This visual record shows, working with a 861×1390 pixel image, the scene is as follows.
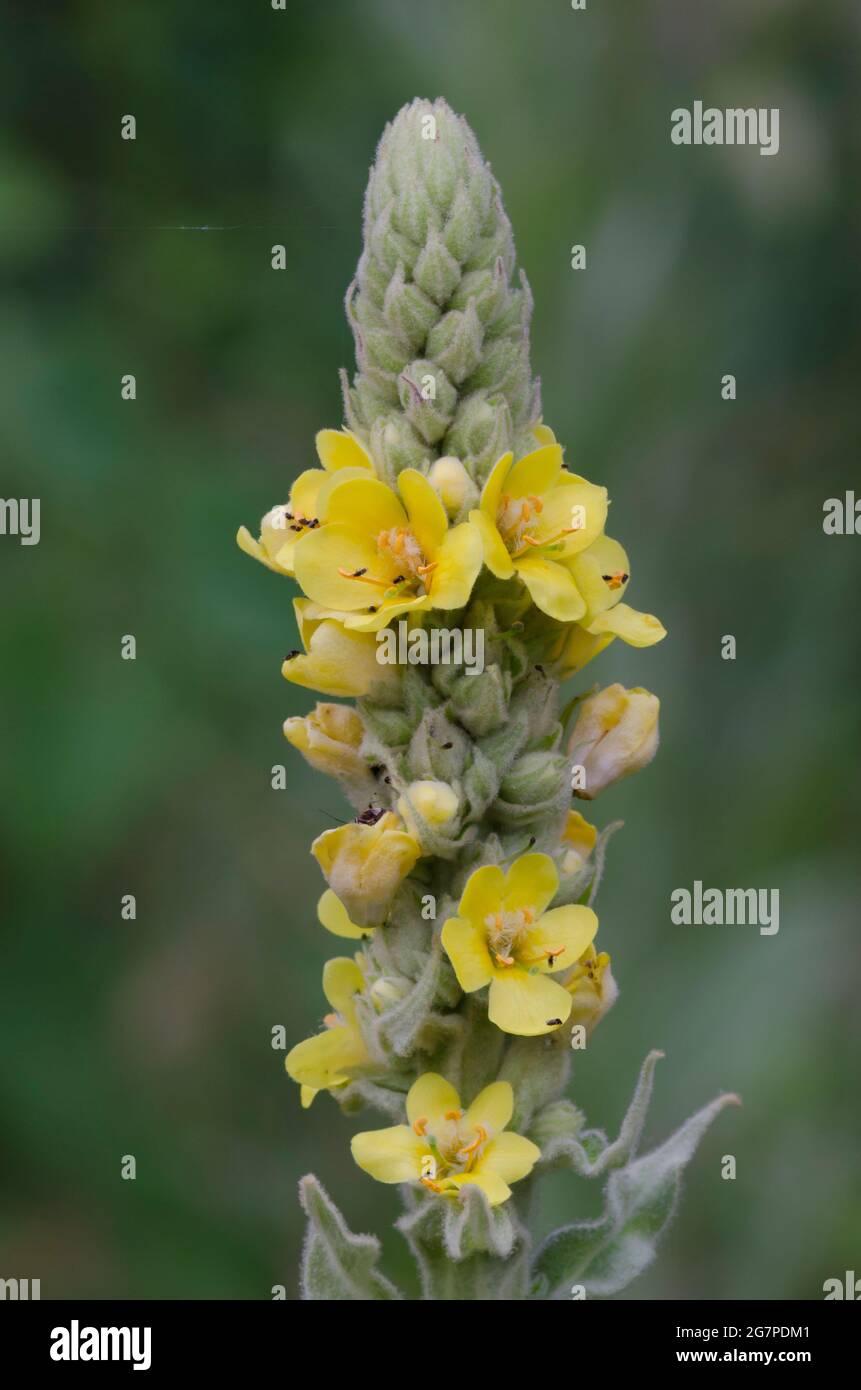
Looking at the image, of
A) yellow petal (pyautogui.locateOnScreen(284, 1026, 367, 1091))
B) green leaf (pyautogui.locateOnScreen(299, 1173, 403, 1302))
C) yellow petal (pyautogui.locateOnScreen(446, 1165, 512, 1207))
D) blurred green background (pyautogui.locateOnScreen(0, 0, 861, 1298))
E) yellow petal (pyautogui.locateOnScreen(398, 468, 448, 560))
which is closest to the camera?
yellow petal (pyautogui.locateOnScreen(446, 1165, 512, 1207))

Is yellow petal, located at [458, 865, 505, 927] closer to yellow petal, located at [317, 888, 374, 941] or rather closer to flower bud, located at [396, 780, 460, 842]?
flower bud, located at [396, 780, 460, 842]

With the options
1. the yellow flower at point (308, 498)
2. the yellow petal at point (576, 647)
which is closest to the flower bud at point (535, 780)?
the yellow petal at point (576, 647)

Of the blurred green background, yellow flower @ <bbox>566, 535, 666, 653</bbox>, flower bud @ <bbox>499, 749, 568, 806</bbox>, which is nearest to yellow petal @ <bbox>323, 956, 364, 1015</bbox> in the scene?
flower bud @ <bbox>499, 749, 568, 806</bbox>

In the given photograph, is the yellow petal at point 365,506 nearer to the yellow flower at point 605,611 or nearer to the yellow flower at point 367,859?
the yellow flower at point 605,611

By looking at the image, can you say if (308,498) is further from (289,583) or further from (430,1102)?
(289,583)

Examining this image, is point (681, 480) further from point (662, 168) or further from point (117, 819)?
point (117, 819)

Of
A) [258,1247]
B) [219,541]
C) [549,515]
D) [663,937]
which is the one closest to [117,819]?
[219,541]

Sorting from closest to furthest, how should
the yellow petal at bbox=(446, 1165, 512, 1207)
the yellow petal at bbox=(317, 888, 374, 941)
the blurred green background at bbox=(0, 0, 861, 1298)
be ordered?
the yellow petal at bbox=(446, 1165, 512, 1207)
the yellow petal at bbox=(317, 888, 374, 941)
the blurred green background at bbox=(0, 0, 861, 1298)

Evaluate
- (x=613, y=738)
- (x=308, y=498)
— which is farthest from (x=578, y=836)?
(x=308, y=498)
